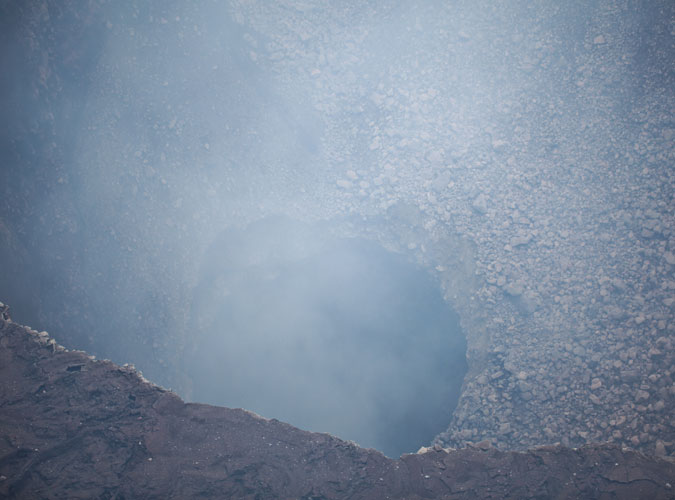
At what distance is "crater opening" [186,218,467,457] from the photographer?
A: 490cm

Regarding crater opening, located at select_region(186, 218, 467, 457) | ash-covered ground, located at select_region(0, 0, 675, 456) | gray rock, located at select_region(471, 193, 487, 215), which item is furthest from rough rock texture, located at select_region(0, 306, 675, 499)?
gray rock, located at select_region(471, 193, 487, 215)

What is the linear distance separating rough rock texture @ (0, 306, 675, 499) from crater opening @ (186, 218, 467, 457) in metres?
1.94

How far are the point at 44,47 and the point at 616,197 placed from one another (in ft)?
21.6

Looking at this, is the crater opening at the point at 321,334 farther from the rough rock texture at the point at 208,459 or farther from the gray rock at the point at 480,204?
the rough rock texture at the point at 208,459

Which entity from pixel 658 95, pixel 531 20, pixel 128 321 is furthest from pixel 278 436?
pixel 531 20

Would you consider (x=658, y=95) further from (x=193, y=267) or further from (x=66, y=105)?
(x=66, y=105)

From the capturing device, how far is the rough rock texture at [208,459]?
2.60 meters

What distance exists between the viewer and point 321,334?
538cm

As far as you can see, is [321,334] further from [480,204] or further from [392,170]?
[480,204]

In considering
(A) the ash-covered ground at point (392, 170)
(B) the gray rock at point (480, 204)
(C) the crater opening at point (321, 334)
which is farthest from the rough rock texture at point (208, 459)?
(B) the gray rock at point (480, 204)

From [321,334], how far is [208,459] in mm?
2765

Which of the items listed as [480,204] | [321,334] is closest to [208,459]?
[321,334]

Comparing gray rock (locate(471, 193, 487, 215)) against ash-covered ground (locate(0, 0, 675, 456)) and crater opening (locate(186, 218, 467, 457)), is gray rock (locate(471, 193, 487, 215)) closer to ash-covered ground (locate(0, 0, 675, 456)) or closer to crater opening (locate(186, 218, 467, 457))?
ash-covered ground (locate(0, 0, 675, 456))

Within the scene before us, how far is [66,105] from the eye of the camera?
4.57 m
